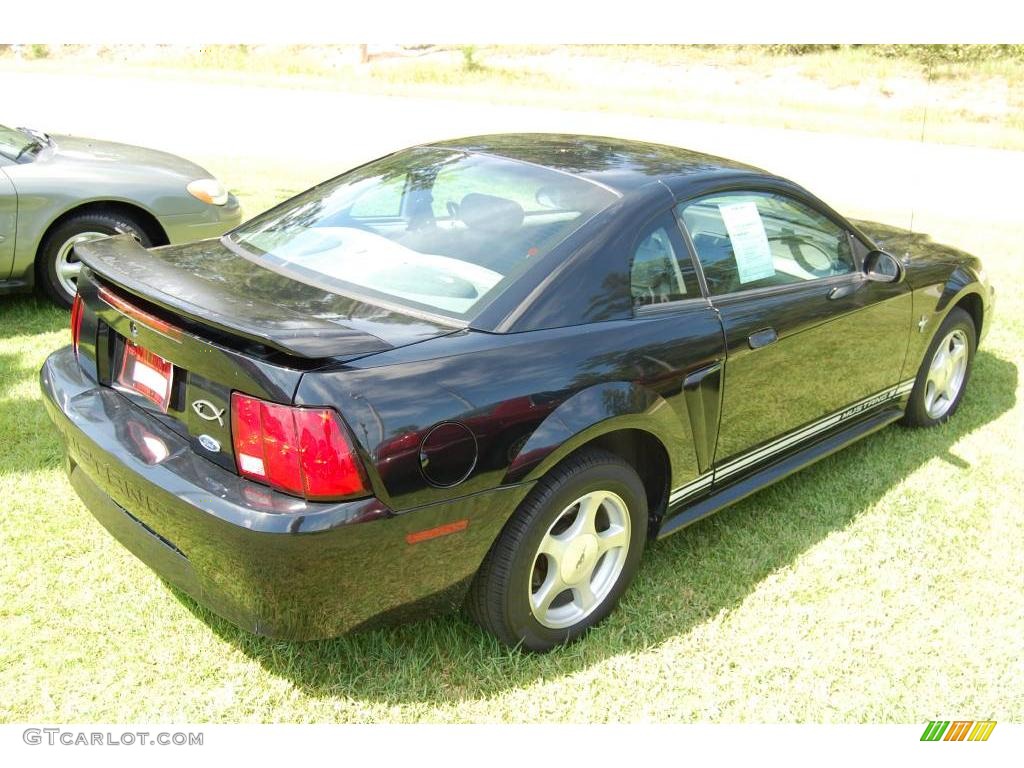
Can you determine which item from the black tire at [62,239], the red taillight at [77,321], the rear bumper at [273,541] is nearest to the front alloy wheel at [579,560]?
the rear bumper at [273,541]

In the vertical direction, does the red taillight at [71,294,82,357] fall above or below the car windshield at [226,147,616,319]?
below

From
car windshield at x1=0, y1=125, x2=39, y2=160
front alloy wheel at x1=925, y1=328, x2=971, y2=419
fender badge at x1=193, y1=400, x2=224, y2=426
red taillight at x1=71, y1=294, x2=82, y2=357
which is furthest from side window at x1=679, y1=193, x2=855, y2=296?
car windshield at x1=0, y1=125, x2=39, y2=160

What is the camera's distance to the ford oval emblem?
2.35 m

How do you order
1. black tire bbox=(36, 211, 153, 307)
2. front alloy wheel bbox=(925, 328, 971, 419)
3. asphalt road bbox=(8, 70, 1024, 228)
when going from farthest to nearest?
asphalt road bbox=(8, 70, 1024, 228) → black tire bbox=(36, 211, 153, 307) → front alloy wheel bbox=(925, 328, 971, 419)

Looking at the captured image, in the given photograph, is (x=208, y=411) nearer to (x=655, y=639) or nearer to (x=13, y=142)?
(x=655, y=639)

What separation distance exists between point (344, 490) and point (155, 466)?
576 mm

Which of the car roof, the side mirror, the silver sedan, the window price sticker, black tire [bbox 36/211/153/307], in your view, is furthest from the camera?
black tire [bbox 36/211/153/307]

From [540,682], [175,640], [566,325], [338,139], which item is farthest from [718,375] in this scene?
[338,139]

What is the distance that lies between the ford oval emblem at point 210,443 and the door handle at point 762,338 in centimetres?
177

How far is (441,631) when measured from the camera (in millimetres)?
2838

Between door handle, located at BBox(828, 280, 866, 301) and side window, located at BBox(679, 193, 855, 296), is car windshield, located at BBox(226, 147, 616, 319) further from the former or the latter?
door handle, located at BBox(828, 280, 866, 301)

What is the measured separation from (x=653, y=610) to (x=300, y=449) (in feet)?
4.79

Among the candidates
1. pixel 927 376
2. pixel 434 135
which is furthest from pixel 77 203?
pixel 434 135

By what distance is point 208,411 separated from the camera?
235 cm
